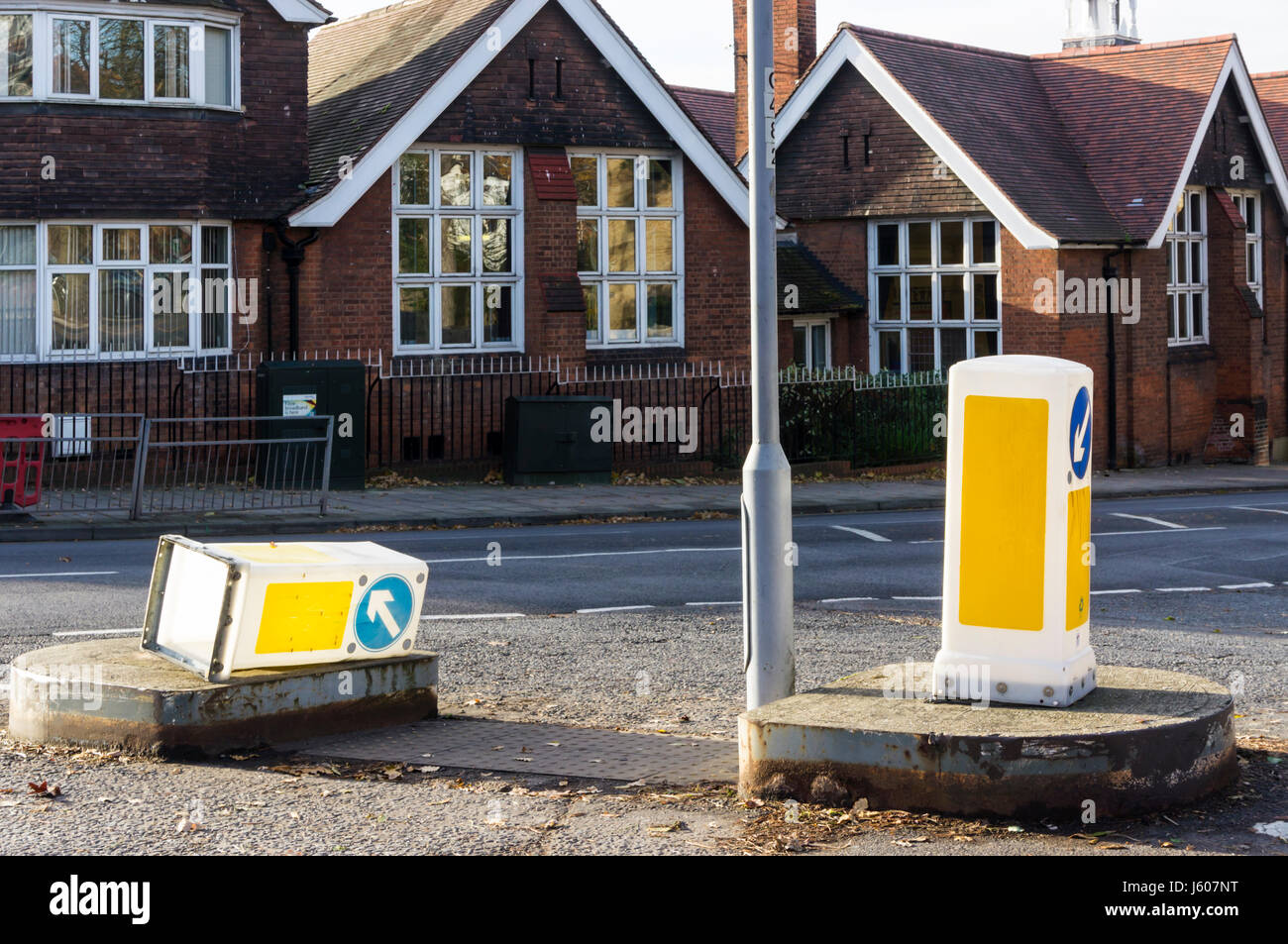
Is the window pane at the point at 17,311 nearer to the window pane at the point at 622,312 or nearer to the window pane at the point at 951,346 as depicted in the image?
the window pane at the point at 622,312

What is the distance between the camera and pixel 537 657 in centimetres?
992

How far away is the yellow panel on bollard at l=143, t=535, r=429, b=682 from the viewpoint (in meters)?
7.25

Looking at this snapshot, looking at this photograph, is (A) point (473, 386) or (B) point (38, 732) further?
(A) point (473, 386)

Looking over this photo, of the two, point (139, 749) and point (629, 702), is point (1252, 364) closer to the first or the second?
point (629, 702)

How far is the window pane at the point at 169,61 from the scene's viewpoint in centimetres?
2145

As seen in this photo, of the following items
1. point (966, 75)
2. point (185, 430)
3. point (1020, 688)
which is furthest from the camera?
point (966, 75)

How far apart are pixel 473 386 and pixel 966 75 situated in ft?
45.0

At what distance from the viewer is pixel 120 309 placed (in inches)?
845

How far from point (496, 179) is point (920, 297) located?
9.60 metres

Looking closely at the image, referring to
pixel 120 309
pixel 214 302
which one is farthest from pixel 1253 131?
pixel 120 309

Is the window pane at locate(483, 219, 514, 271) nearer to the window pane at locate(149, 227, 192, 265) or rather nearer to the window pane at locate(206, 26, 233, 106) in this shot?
the window pane at locate(206, 26, 233, 106)

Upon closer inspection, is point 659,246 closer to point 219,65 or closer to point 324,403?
point 324,403

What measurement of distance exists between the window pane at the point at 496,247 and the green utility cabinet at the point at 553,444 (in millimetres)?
2798

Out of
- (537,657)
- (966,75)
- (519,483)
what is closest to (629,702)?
(537,657)
